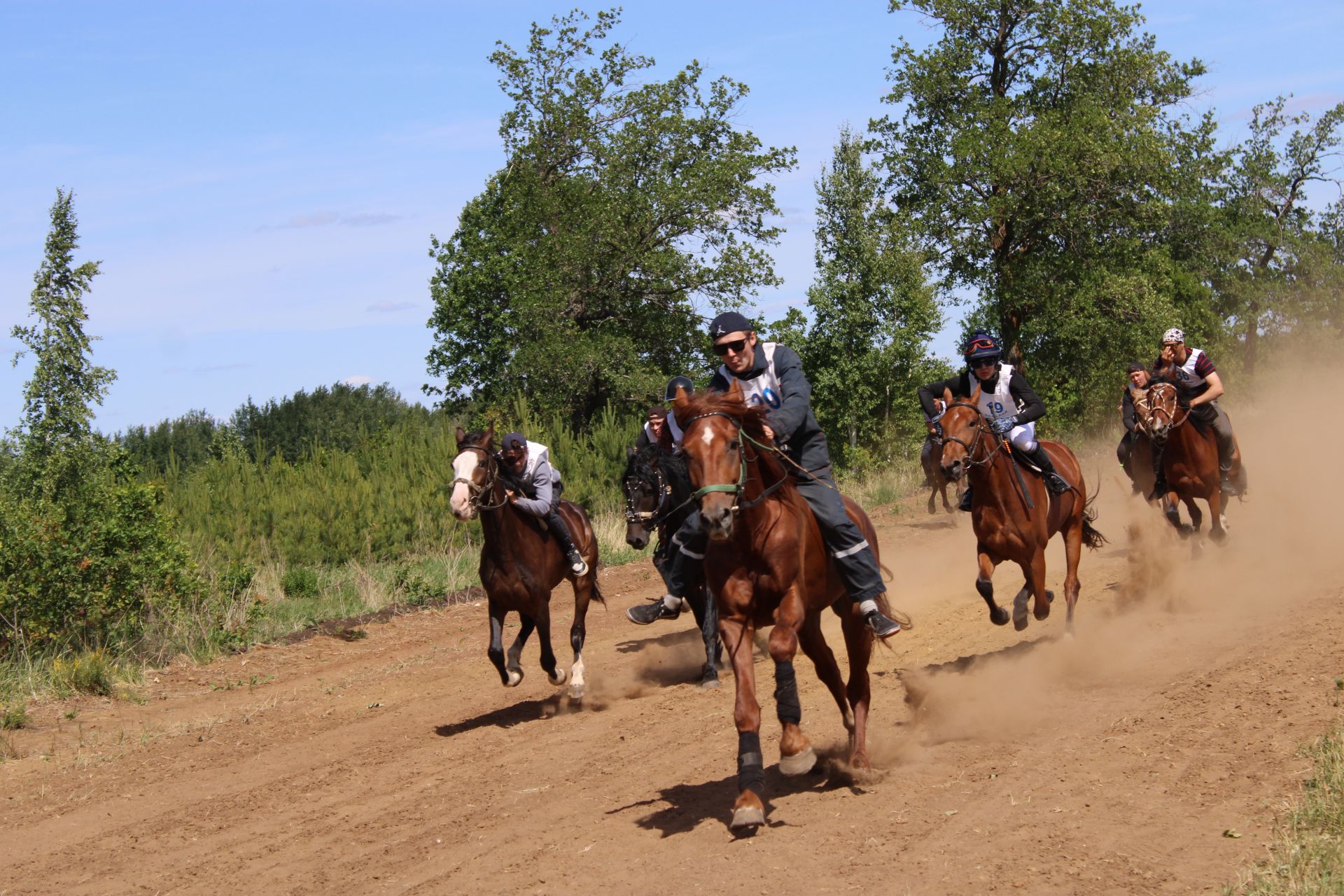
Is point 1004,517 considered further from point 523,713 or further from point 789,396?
point 523,713

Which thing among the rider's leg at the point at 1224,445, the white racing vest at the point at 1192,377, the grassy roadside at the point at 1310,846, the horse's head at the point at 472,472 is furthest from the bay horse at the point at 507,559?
the rider's leg at the point at 1224,445

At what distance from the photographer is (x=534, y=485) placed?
12.3 m

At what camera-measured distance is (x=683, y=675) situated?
44.1 ft

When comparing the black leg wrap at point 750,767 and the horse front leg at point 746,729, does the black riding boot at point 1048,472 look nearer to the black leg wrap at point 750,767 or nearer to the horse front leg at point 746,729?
the horse front leg at point 746,729

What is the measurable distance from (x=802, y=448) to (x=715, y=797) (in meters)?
2.40

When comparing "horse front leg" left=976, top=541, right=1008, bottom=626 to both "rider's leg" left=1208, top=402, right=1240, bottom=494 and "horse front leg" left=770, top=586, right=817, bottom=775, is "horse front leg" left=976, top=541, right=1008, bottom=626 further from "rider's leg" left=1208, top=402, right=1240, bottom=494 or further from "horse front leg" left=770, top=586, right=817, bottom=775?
"rider's leg" left=1208, top=402, right=1240, bottom=494

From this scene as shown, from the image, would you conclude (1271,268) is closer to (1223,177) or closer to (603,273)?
(1223,177)

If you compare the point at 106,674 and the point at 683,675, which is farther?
the point at 106,674

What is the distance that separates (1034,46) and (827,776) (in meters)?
24.9

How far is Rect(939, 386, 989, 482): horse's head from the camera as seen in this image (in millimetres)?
10906

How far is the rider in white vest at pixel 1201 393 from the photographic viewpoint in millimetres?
15328

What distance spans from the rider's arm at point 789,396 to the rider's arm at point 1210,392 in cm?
854

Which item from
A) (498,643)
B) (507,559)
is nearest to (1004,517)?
(507,559)

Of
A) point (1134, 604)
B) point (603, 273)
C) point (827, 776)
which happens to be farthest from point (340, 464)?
point (827, 776)
